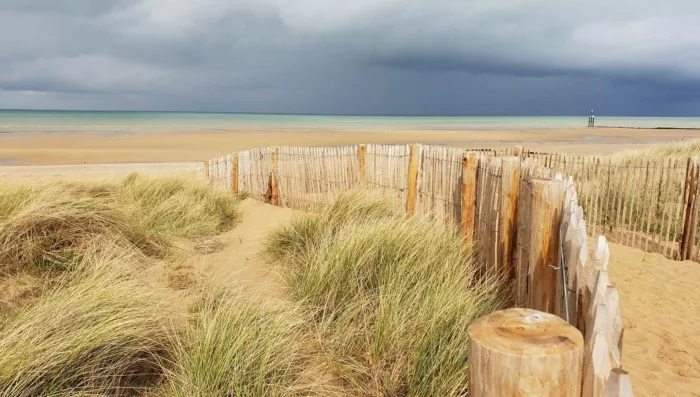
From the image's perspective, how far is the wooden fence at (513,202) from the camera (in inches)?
65.4

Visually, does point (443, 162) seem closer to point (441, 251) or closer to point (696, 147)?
point (441, 251)

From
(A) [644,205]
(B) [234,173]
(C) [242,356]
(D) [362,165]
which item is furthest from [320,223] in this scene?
(B) [234,173]

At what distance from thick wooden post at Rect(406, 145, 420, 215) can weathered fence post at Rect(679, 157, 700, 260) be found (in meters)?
3.31

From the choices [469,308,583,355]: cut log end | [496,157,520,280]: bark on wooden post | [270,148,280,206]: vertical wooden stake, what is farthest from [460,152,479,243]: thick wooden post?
[270,148,280,206]: vertical wooden stake

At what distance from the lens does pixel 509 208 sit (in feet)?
12.5

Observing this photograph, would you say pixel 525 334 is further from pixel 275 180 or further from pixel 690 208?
pixel 275 180

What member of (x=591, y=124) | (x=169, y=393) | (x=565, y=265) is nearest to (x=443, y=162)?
(x=565, y=265)

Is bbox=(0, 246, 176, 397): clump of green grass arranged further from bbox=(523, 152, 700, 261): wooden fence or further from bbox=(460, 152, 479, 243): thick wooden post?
bbox=(523, 152, 700, 261): wooden fence

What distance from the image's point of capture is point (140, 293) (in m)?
3.13

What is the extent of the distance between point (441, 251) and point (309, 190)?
4.67 meters

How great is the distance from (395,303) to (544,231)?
3.28 feet

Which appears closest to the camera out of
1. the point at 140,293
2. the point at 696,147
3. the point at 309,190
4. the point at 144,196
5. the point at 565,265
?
the point at 565,265

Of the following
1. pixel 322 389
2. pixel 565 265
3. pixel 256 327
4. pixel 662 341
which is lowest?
pixel 662 341

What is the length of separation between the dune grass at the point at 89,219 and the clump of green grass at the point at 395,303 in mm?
1757
